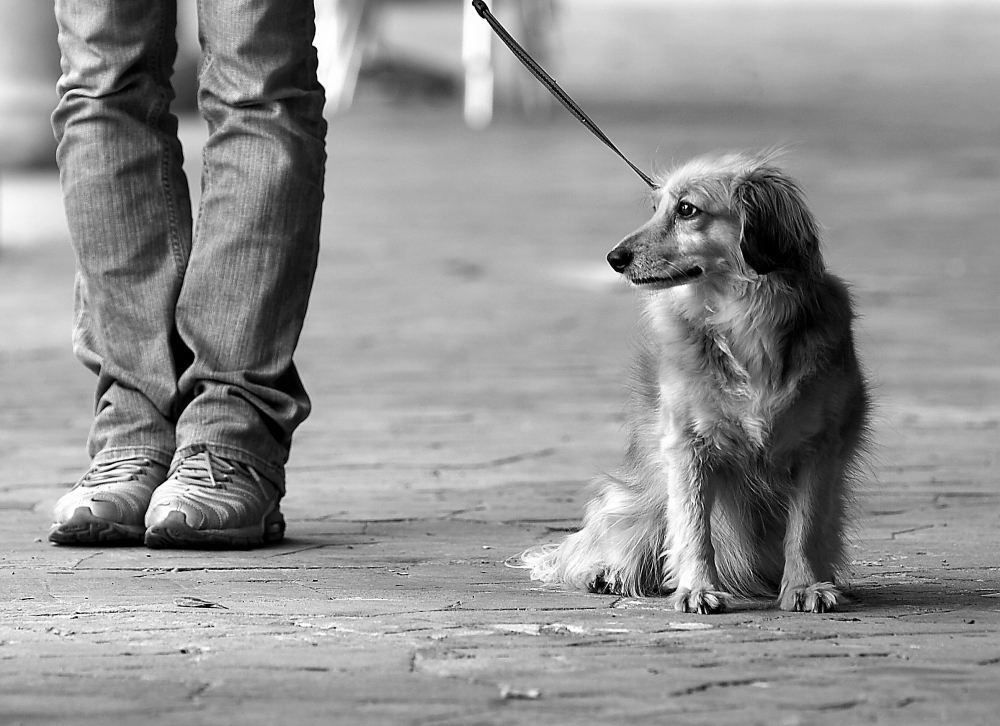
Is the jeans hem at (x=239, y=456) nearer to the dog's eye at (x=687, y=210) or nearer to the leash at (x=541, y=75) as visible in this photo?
the leash at (x=541, y=75)

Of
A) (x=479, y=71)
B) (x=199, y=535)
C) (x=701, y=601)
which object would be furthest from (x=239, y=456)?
(x=479, y=71)

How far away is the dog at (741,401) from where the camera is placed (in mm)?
2766

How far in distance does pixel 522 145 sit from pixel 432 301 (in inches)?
275

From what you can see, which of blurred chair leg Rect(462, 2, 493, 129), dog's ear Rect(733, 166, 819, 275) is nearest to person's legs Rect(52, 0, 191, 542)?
dog's ear Rect(733, 166, 819, 275)

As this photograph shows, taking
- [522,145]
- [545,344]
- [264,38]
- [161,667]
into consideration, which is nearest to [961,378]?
[545,344]

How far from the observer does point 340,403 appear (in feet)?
16.9

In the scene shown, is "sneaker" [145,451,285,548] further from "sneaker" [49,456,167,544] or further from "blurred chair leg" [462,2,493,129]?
"blurred chair leg" [462,2,493,129]

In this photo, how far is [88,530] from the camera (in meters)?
3.28

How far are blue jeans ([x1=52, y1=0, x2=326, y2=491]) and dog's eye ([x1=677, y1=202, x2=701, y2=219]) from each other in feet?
3.02

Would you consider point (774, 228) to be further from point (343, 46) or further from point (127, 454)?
point (343, 46)

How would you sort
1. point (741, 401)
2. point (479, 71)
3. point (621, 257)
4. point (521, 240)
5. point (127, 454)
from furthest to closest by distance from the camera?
point (479, 71), point (521, 240), point (127, 454), point (621, 257), point (741, 401)

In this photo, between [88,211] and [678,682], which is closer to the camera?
[678,682]

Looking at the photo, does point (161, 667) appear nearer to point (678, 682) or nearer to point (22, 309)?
point (678, 682)

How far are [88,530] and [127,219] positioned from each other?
66 centimetres
